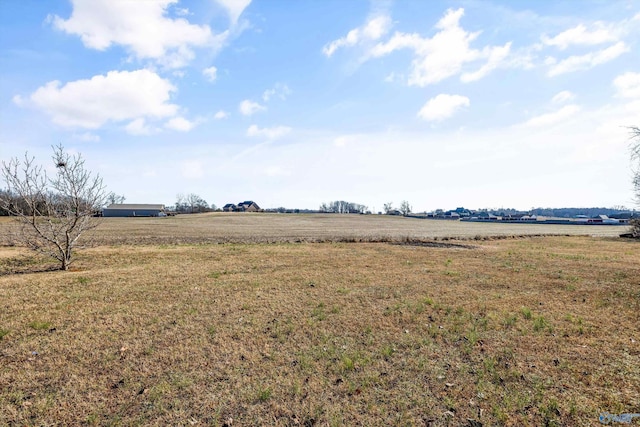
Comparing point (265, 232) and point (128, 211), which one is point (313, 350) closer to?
point (265, 232)

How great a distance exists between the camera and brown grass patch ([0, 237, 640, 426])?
451cm

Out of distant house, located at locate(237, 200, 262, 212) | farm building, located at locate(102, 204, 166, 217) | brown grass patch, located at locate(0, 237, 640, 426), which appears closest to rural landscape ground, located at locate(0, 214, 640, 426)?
brown grass patch, located at locate(0, 237, 640, 426)

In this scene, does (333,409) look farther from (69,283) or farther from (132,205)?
(132,205)

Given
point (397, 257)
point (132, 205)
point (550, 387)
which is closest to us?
point (550, 387)

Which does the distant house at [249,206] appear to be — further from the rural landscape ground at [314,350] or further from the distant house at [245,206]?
the rural landscape ground at [314,350]

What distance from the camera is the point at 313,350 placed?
6293 millimetres

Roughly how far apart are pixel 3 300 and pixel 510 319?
537 inches

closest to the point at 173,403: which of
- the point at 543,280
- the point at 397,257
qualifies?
the point at 543,280

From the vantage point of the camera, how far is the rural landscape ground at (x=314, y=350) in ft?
14.8

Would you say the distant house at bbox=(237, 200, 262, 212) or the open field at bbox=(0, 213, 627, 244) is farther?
the distant house at bbox=(237, 200, 262, 212)

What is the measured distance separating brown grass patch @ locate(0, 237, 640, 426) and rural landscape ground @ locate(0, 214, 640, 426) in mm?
30

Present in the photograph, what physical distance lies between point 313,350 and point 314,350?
0.02 metres

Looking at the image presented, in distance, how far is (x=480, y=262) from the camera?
55.9ft

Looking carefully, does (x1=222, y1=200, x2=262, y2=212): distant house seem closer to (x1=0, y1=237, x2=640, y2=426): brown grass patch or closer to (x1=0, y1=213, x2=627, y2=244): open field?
(x1=0, y1=213, x2=627, y2=244): open field
